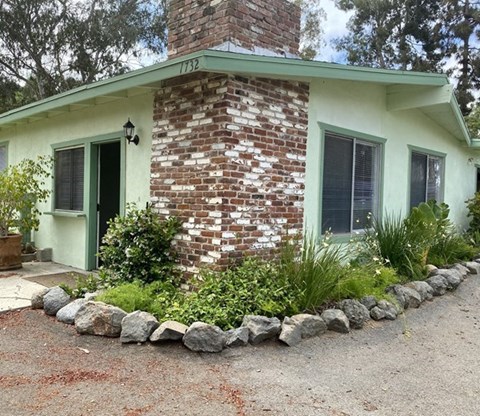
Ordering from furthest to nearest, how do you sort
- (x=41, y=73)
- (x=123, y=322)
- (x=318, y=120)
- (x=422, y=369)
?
1. (x=41, y=73)
2. (x=318, y=120)
3. (x=123, y=322)
4. (x=422, y=369)

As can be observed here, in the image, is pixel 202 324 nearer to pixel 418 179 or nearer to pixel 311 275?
pixel 311 275

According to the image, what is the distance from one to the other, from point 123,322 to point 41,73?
19.2 metres

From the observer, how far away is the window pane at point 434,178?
938 centimetres

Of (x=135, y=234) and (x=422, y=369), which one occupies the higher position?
(x=135, y=234)

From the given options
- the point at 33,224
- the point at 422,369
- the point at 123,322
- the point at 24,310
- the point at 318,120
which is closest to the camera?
the point at 422,369

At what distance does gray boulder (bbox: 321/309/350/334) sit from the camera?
457 cm

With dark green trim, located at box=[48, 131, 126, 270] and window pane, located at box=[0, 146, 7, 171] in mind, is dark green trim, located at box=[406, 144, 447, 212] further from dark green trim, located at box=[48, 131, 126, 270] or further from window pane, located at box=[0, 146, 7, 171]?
window pane, located at box=[0, 146, 7, 171]

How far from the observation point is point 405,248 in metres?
6.72

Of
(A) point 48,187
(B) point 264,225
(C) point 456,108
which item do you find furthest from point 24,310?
(C) point 456,108

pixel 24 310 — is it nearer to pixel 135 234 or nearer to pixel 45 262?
pixel 135 234

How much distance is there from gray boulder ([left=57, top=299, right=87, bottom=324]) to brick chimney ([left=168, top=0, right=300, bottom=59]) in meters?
3.61

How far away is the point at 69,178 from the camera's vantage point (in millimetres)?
7629

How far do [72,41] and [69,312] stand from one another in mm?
18347

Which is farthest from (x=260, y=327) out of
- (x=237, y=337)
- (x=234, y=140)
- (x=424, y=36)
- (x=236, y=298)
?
Result: (x=424, y=36)
